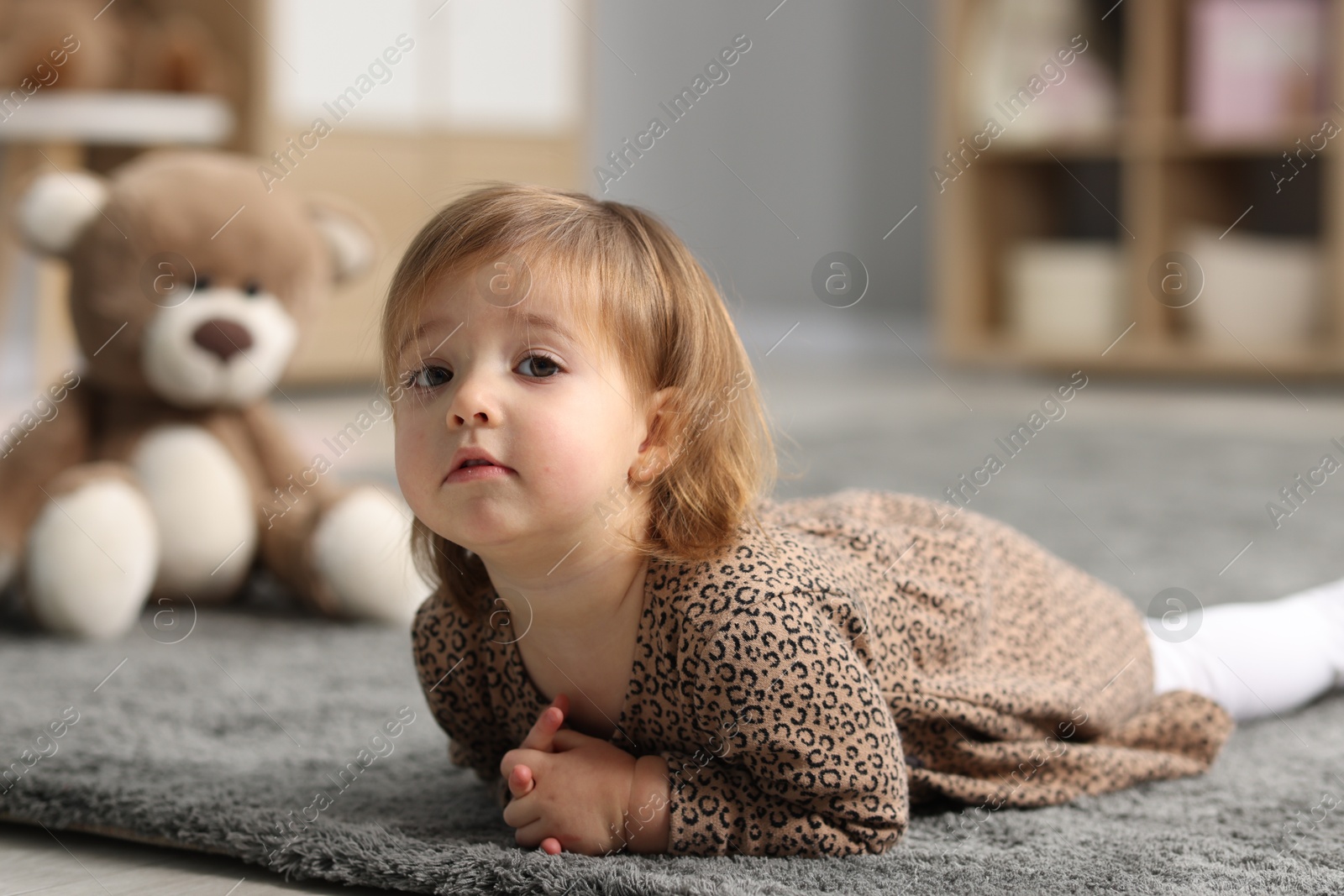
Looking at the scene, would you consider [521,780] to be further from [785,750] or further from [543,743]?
[785,750]

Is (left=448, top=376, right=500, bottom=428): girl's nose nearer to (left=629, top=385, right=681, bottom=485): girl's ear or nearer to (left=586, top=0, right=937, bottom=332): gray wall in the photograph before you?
→ (left=629, top=385, right=681, bottom=485): girl's ear

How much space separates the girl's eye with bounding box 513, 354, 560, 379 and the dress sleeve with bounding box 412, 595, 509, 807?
184 millimetres

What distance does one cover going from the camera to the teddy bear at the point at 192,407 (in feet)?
4.17

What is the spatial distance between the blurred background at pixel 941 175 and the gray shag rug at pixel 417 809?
2.78 ft

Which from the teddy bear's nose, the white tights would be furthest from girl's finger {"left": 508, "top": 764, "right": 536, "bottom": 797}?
the teddy bear's nose

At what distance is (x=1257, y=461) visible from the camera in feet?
6.45

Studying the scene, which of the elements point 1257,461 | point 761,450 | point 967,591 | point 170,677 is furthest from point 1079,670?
point 1257,461

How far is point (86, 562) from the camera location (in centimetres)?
119

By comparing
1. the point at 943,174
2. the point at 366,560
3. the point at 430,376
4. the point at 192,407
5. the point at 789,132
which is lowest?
the point at 430,376

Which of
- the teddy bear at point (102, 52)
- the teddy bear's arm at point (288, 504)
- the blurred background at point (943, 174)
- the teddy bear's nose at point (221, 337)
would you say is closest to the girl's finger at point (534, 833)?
the teddy bear's arm at point (288, 504)

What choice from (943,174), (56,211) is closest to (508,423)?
(56,211)

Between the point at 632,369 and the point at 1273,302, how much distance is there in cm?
229

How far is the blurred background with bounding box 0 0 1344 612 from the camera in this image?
7.47ft

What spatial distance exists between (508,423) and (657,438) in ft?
0.29
